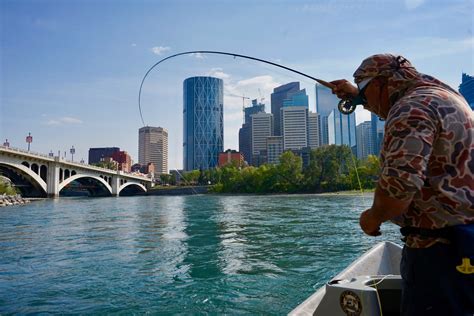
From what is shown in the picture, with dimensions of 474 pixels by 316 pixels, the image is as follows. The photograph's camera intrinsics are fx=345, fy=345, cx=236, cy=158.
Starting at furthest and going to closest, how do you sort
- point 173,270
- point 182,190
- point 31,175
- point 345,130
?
point 182,190
point 345,130
point 31,175
point 173,270

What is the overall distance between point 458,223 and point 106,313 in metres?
6.63

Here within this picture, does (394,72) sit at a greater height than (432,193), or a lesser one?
greater

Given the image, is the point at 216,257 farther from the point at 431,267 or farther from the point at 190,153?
the point at 190,153

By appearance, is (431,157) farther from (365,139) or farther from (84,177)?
(84,177)

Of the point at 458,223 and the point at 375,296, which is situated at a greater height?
the point at 458,223

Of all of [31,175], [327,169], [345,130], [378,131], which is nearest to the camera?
[378,131]

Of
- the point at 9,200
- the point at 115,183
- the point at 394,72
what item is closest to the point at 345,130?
the point at 115,183

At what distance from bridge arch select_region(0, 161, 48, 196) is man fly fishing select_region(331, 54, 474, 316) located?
70064 mm

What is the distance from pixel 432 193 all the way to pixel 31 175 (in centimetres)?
7600

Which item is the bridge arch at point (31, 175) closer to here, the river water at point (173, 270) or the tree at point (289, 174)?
the river water at point (173, 270)

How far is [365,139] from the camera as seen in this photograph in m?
90.1

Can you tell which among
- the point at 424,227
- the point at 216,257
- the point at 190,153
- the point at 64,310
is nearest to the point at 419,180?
the point at 424,227

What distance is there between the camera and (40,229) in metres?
20.9

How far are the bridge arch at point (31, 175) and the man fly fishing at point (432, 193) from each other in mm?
70064
